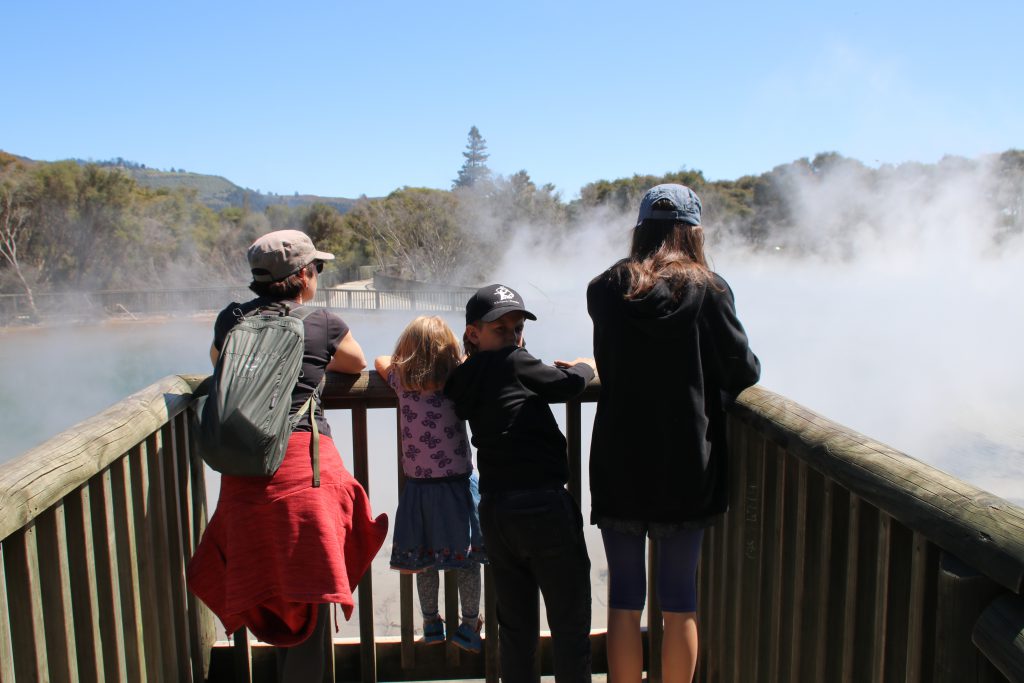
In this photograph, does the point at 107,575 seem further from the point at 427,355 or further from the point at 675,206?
the point at 675,206

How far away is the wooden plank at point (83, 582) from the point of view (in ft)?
5.96

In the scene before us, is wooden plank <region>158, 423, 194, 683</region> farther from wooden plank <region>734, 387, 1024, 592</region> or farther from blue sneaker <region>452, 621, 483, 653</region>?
wooden plank <region>734, 387, 1024, 592</region>

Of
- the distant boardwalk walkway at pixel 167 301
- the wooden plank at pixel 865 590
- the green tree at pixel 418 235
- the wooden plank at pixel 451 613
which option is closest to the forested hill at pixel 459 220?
the green tree at pixel 418 235

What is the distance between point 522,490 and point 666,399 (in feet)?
1.53

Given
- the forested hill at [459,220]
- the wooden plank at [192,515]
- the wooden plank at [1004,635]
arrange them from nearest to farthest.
→ the wooden plank at [1004,635], the wooden plank at [192,515], the forested hill at [459,220]

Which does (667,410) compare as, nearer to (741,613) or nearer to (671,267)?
(671,267)

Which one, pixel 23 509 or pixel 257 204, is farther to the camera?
pixel 257 204

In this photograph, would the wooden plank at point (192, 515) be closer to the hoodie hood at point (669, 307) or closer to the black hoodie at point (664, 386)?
the black hoodie at point (664, 386)

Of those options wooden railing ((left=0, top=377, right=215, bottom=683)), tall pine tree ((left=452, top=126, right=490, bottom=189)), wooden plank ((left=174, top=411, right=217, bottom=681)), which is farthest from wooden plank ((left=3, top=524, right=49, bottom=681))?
tall pine tree ((left=452, top=126, right=490, bottom=189))

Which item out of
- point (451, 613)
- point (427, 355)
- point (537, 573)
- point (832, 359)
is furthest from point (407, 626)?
point (832, 359)

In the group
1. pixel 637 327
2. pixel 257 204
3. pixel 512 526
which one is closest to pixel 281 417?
pixel 512 526

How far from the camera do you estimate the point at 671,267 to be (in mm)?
2049

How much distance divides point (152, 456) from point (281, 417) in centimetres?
52

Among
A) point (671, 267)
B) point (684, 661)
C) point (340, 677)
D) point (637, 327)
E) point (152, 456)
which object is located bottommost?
point (340, 677)
